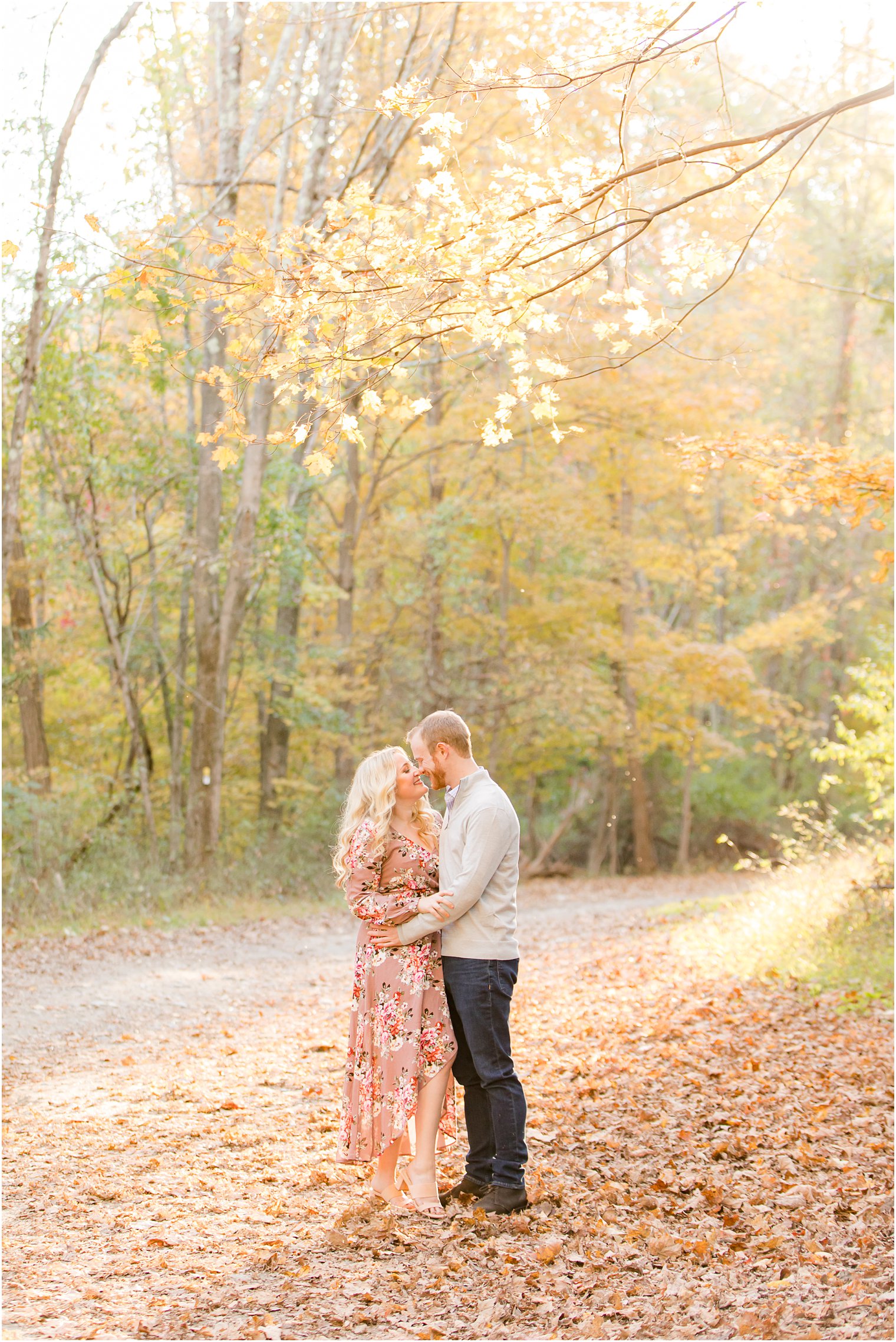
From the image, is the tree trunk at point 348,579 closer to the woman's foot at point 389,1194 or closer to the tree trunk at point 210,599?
the tree trunk at point 210,599

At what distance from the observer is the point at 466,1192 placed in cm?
429

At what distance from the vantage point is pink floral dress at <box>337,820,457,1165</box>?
422 centimetres

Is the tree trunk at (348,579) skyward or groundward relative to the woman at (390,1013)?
skyward

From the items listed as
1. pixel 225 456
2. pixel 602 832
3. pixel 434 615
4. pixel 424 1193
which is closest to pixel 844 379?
pixel 602 832

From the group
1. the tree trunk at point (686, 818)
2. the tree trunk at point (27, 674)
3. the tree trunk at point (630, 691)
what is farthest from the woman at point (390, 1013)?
the tree trunk at point (686, 818)

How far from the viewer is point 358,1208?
14.1ft

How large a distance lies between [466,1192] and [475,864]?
4.08 feet

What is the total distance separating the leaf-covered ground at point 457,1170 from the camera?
3.54 m

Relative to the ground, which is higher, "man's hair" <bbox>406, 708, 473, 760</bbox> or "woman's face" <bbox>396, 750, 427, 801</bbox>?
"man's hair" <bbox>406, 708, 473, 760</bbox>

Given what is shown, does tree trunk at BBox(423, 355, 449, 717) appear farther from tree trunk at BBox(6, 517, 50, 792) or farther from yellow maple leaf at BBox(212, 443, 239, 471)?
yellow maple leaf at BBox(212, 443, 239, 471)

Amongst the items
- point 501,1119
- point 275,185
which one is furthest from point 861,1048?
point 275,185

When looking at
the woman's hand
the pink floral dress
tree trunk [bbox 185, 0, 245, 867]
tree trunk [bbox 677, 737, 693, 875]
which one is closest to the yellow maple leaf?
the pink floral dress

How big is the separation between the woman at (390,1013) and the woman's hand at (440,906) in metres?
0.05

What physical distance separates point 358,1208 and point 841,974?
5512mm
